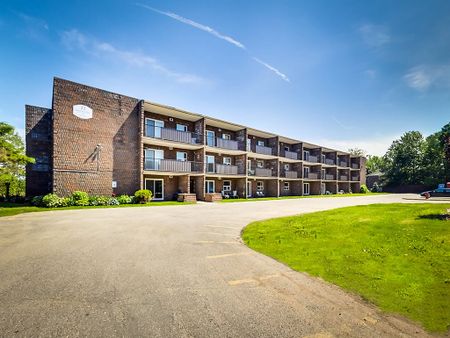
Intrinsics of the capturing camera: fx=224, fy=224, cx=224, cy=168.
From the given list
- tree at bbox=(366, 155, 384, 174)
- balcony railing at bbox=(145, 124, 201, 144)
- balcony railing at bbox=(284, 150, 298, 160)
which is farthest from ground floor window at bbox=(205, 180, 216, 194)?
tree at bbox=(366, 155, 384, 174)

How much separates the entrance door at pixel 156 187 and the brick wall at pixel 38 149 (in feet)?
28.9

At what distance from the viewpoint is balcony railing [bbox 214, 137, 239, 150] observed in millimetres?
26958

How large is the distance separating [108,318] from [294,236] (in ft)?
20.1

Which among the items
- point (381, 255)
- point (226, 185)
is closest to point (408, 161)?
point (226, 185)

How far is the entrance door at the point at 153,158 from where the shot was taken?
71.5ft

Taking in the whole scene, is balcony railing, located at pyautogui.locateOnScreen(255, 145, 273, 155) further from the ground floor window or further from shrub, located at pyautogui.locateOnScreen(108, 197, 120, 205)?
shrub, located at pyautogui.locateOnScreen(108, 197, 120, 205)

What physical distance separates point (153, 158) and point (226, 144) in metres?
9.30

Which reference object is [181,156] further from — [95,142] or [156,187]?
[95,142]

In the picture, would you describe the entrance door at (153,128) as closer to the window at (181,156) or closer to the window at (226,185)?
the window at (181,156)

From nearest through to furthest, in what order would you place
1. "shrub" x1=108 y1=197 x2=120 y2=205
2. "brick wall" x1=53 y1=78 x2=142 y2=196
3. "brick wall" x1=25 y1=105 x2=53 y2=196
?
1. "brick wall" x1=53 y1=78 x2=142 y2=196
2. "shrub" x1=108 y1=197 x2=120 y2=205
3. "brick wall" x1=25 y1=105 x2=53 y2=196

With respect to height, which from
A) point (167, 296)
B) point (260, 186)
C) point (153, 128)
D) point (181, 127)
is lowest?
point (167, 296)

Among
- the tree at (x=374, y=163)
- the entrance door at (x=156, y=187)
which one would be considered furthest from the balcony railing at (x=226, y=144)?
the tree at (x=374, y=163)

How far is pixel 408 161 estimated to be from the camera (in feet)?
170

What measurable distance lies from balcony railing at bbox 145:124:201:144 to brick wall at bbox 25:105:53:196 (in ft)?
31.6
